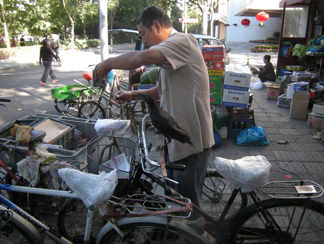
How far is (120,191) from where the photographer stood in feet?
6.07

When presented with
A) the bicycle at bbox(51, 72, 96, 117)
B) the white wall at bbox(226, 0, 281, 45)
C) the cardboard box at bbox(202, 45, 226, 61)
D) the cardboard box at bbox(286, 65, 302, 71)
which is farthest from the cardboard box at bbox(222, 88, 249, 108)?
the white wall at bbox(226, 0, 281, 45)

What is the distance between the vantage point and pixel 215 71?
464cm

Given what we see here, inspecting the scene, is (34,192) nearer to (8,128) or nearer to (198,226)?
(198,226)

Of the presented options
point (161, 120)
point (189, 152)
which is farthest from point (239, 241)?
point (161, 120)

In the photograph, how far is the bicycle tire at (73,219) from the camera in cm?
211

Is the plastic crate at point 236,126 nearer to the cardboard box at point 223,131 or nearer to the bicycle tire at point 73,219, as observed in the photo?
the cardboard box at point 223,131

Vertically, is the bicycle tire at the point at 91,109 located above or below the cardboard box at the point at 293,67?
below

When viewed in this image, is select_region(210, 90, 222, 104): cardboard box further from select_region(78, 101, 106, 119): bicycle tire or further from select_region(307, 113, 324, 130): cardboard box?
select_region(78, 101, 106, 119): bicycle tire

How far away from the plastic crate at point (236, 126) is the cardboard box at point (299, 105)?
1743 mm

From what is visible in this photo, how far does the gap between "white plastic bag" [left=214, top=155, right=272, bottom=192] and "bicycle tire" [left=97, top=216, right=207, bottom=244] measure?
0.48 m

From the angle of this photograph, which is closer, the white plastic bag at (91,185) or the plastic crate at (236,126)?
the white plastic bag at (91,185)

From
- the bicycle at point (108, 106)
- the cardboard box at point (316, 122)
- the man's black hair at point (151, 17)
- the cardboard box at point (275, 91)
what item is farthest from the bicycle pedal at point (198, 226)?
the cardboard box at point (275, 91)

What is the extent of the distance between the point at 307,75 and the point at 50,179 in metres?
7.39

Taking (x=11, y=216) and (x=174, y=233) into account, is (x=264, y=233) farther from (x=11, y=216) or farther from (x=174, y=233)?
(x=11, y=216)
